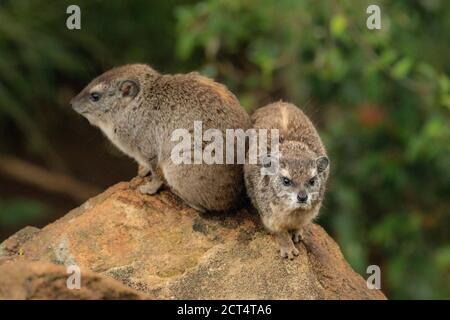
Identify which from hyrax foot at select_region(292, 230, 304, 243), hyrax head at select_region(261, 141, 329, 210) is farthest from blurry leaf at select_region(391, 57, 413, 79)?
hyrax foot at select_region(292, 230, 304, 243)

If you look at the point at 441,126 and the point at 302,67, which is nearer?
the point at 441,126

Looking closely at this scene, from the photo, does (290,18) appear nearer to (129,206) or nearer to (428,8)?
(428,8)

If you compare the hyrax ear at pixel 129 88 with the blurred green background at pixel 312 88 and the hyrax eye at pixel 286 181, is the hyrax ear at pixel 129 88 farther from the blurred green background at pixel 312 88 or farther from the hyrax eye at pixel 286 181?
the blurred green background at pixel 312 88

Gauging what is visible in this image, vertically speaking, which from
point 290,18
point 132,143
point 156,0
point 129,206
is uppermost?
point 156,0

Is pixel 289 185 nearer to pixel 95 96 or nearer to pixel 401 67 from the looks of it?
pixel 95 96

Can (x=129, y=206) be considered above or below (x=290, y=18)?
below

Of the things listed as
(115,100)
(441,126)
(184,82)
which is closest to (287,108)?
(184,82)

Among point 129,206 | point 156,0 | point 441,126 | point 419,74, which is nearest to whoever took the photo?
point 129,206

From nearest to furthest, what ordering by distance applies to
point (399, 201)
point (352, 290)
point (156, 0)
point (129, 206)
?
point (352, 290) → point (129, 206) → point (399, 201) → point (156, 0)

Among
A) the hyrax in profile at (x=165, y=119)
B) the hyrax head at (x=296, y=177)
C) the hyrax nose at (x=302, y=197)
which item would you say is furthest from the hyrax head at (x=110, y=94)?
the hyrax nose at (x=302, y=197)
